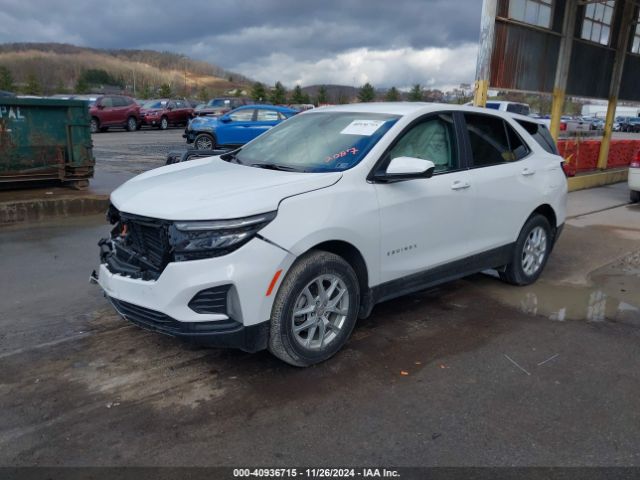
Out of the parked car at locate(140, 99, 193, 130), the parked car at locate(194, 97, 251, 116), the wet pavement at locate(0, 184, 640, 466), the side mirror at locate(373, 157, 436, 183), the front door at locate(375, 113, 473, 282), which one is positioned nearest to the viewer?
the wet pavement at locate(0, 184, 640, 466)

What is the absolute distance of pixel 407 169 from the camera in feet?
12.5

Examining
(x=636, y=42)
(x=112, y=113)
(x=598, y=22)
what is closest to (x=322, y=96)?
(x=112, y=113)

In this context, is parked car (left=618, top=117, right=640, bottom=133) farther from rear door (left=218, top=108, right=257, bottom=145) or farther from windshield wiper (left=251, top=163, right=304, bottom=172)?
windshield wiper (left=251, top=163, right=304, bottom=172)

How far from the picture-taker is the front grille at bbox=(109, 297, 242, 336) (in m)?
3.25

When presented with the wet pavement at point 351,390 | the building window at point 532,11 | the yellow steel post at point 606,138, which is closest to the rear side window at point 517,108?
the yellow steel post at point 606,138

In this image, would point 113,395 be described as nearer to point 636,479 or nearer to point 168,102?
point 636,479

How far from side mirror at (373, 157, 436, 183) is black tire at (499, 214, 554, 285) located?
1.93 m

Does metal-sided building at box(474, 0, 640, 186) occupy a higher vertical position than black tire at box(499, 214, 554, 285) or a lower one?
higher

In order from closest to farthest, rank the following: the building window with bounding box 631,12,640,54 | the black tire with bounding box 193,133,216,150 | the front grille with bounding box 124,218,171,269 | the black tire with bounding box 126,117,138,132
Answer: the front grille with bounding box 124,218,171,269, the building window with bounding box 631,12,640,54, the black tire with bounding box 193,133,216,150, the black tire with bounding box 126,117,138,132

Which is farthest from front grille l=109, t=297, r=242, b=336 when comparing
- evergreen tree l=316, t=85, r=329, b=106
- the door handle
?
evergreen tree l=316, t=85, r=329, b=106

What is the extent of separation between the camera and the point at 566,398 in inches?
136

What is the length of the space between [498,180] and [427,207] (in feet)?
3.49

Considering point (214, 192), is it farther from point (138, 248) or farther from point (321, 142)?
point (321, 142)

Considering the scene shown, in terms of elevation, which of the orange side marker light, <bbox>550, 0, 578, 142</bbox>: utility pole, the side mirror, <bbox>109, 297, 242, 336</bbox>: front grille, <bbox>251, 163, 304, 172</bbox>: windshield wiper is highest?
<bbox>550, 0, 578, 142</bbox>: utility pole
